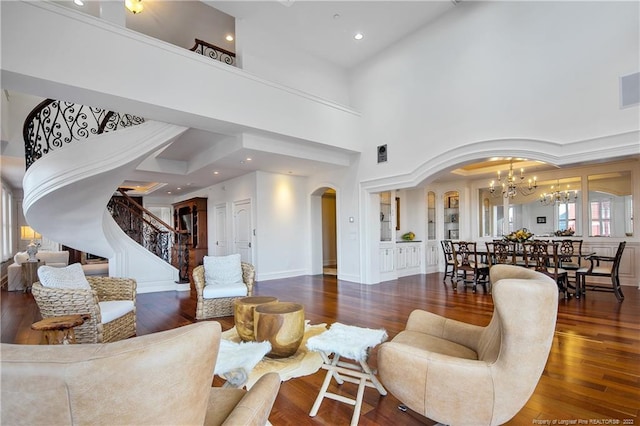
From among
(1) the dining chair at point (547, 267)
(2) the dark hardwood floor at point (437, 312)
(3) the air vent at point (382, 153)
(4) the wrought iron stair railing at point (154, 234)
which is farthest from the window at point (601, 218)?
(4) the wrought iron stair railing at point (154, 234)

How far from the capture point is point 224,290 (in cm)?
467

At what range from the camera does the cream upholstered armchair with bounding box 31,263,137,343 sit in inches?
127

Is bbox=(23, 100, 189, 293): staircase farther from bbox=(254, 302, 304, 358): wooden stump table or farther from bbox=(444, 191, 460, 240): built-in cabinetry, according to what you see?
Answer: bbox=(444, 191, 460, 240): built-in cabinetry

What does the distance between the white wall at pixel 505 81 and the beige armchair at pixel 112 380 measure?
5688mm

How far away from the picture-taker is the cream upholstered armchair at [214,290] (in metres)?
4.64

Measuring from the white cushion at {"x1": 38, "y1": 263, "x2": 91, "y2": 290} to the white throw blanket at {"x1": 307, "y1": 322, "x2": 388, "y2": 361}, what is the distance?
3.04 metres

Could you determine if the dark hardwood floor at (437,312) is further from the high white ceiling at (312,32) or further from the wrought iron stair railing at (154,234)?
the high white ceiling at (312,32)

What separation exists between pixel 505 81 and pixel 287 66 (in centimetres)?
425

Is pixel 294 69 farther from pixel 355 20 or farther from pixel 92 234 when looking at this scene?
pixel 92 234

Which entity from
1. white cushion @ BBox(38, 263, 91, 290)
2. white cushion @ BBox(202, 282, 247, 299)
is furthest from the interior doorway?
white cushion @ BBox(38, 263, 91, 290)

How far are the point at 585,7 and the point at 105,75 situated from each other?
21.9 feet

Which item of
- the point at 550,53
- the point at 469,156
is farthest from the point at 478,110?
the point at 550,53

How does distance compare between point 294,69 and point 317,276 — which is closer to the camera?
point 294,69

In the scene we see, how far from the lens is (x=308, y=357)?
322 cm
